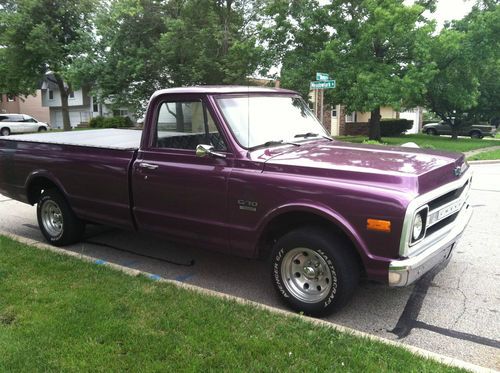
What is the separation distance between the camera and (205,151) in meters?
4.25

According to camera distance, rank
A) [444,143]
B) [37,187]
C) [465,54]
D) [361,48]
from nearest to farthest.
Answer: [37,187]
[361,48]
[465,54]
[444,143]

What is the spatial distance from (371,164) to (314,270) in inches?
39.0

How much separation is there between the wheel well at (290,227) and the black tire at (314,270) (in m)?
0.04

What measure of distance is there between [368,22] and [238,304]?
17.4 meters

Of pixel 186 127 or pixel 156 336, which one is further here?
pixel 186 127

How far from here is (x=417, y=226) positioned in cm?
356

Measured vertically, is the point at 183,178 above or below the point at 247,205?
above

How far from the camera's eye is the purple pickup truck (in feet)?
11.7

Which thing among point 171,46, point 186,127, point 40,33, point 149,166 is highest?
point 40,33

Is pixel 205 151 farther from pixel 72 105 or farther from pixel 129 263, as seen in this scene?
pixel 72 105

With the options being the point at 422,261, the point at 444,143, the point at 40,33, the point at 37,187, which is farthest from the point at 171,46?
the point at 422,261

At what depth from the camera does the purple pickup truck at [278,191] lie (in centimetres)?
357

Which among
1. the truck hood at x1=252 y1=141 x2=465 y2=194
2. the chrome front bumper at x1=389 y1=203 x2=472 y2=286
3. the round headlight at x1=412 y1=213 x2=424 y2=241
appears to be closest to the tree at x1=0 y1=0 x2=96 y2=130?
the truck hood at x1=252 y1=141 x2=465 y2=194

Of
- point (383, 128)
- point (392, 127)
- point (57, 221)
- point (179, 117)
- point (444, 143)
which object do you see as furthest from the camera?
point (392, 127)
